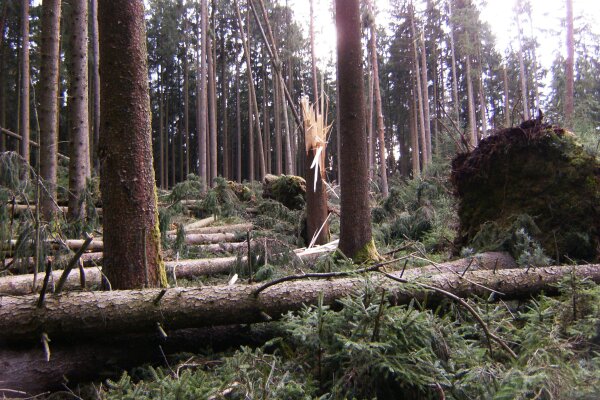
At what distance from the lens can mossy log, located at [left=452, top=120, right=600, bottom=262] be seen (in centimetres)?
557

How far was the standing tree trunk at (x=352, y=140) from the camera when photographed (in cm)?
626

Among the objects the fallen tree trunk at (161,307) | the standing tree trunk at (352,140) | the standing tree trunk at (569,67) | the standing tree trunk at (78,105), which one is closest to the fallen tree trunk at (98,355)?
the fallen tree trunk at (161,307)

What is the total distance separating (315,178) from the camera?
26.1ft

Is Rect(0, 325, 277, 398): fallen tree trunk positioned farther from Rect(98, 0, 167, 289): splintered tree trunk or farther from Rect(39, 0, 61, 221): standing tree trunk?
Rect(39, 0, 61, 221): standing tree trunk

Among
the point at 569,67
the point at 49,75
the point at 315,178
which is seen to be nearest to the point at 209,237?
the point at 315,178

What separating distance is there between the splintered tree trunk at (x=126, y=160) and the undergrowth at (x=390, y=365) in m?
1.17

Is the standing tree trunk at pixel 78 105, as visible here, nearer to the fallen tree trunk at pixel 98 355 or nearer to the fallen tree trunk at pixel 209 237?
the fallen tree trunk at pixel 209 237

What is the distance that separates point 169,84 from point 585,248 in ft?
123

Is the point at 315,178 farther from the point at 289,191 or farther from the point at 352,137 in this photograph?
the point at 289,191

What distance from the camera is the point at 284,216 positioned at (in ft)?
35.6

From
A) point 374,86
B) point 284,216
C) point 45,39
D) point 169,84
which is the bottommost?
point 284,216

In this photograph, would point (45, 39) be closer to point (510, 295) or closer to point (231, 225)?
point (231, 225)

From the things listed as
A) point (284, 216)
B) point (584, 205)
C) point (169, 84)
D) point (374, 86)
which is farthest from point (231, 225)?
point (169, 84)

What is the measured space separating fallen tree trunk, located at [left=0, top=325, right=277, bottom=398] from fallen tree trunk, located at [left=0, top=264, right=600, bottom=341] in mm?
151
